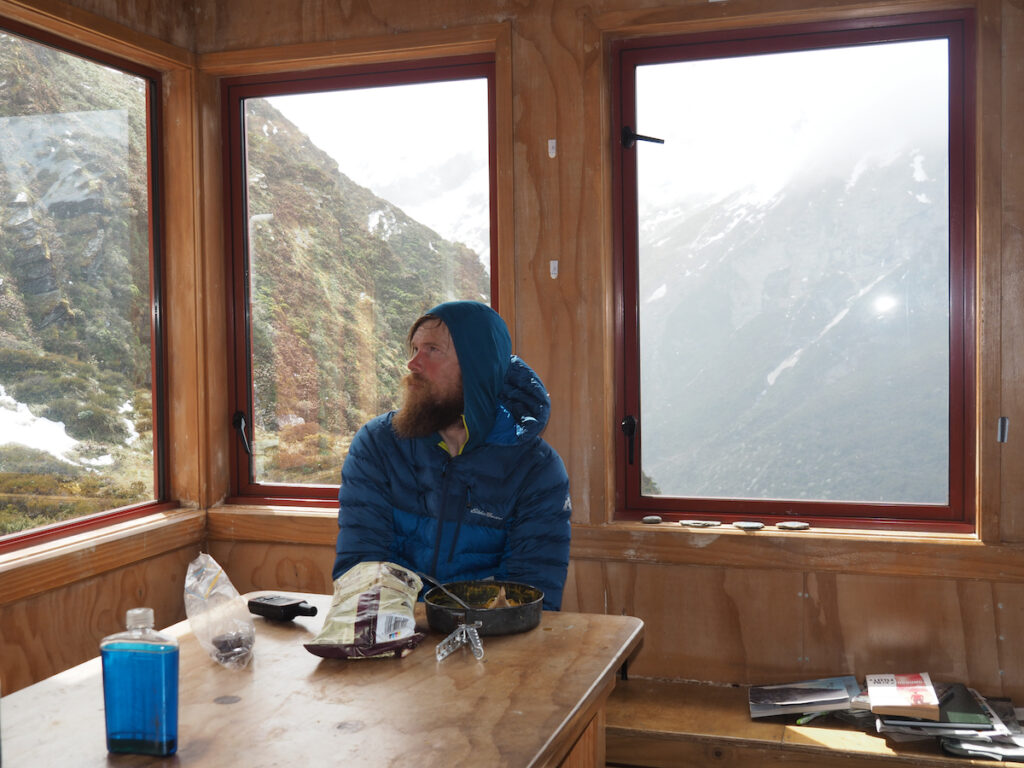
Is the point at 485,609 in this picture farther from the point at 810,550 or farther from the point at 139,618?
the point at 810,550

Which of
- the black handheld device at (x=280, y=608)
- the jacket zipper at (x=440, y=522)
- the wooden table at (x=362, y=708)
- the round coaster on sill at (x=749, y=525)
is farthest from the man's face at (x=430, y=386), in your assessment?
the round coaster on sill at (x=749, y=525)

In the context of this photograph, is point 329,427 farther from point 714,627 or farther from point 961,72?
point 961,72

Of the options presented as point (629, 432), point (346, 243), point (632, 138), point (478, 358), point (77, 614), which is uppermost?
point (632, 138)

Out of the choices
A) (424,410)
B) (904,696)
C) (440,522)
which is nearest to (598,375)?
(424,410)

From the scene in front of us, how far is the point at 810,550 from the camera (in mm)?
2719

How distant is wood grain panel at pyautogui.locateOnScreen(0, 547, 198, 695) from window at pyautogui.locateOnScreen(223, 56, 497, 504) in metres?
0.45

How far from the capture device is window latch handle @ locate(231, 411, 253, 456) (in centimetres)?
341

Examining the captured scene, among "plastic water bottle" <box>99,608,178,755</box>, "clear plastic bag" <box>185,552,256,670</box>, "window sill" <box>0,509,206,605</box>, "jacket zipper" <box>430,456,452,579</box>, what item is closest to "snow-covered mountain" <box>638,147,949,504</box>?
"jacket zipper" <box>430,456,452,579</box>

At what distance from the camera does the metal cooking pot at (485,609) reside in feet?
5.38

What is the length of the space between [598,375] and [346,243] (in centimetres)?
105

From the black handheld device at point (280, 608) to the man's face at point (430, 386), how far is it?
1.70ft

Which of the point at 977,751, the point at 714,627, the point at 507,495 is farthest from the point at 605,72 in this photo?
the point at 977,751

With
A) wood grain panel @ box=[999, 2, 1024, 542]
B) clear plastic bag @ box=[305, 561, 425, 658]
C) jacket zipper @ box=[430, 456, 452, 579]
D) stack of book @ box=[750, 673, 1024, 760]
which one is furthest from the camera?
wood grain panel @ box=[999, 2, 1024, 542]

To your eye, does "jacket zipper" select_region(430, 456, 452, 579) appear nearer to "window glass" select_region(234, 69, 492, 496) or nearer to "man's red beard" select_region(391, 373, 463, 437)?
"man's red beard" select_region(391, 373, 463, 437)
